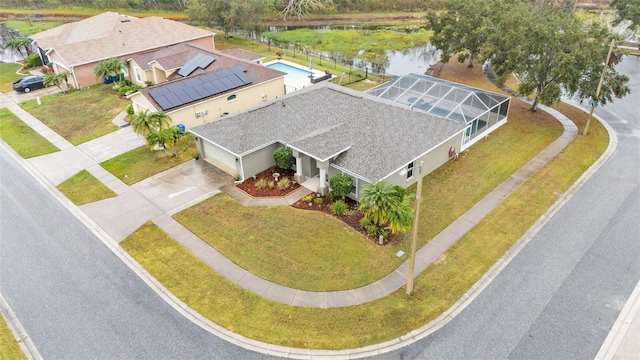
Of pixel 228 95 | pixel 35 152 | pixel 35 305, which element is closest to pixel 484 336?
pixel 35 305

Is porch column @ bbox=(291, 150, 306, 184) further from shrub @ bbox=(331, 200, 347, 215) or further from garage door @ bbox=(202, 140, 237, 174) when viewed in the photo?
garage door @ bbox=(202, 140, 237, 174)

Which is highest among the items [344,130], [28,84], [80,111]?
[344,130]

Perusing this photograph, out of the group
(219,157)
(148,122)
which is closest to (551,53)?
(219,157)

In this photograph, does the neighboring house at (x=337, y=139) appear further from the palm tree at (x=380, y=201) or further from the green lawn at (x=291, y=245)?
the green lawn at (x=291, y=245)

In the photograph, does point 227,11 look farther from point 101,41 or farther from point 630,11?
point 630,11

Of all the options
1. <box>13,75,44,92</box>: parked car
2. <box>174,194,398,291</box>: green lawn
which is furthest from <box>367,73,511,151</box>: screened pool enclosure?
<box>13,75,44,92</box>: parked car

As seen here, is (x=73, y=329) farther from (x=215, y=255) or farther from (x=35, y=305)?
(x=215, y=255)

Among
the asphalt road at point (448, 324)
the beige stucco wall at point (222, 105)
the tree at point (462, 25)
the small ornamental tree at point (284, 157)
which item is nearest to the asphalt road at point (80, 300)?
Result: the asphalt road at point (448, 324)
